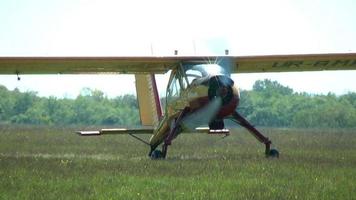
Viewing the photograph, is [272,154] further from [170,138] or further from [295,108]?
[295,108]

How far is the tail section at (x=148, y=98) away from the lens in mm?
21969

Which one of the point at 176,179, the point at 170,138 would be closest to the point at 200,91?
the point at 170,138

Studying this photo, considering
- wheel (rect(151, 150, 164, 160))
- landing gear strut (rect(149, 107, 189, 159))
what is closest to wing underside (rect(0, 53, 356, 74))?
landing gear strut (rect(149, 107, 189, 159))

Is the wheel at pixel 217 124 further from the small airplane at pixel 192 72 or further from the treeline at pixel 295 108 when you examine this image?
the treeline at pixel 295 108

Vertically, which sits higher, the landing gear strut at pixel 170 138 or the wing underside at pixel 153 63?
the wing underside at pixel 153 63

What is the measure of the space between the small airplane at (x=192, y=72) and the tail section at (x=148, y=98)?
0.05 m

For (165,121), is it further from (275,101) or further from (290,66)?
(275,101)

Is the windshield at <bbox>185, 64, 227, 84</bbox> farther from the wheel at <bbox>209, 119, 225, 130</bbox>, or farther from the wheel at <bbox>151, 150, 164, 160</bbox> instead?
the wheel at <bbox>151, 150, 164, 160</bbox>

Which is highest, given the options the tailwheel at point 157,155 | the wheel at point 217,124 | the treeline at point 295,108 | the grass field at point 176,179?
the wheel at point 217,124

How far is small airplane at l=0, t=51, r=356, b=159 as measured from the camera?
16.5 meters

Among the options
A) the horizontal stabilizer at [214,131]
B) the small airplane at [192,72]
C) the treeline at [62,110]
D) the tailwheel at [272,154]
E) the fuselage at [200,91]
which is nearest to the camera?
the fuselage at [200,91]

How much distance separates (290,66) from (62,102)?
6861 centimetres

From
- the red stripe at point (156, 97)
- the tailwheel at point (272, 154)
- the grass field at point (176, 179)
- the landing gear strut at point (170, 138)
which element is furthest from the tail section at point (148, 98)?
the grass field at point (176, 179)

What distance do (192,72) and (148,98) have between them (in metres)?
4.89
